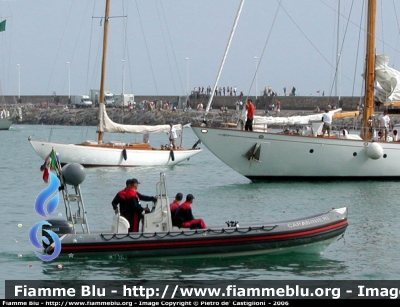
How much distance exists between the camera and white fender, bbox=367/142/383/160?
113 feet

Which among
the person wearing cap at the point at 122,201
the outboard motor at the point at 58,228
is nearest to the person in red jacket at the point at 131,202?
the person wearing cap at the point at 122,201

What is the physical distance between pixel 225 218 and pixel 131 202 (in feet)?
26.7

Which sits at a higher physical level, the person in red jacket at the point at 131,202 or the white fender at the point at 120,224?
the person in red jacket at the point at 131,202

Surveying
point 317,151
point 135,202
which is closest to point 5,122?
point 317,151

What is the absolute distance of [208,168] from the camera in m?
49.1

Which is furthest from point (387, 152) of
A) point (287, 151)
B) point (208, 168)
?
point (208, 168)

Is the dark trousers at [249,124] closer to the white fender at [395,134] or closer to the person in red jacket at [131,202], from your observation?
the white fender at [395,134]

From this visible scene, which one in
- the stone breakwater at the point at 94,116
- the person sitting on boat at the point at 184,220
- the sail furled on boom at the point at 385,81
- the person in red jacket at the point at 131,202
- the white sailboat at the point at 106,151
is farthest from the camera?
the stone breakwater at the point at 94,116

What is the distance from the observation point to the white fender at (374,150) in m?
34.5

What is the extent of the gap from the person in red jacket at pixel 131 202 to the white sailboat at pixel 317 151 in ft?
51.4

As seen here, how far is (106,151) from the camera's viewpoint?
43.7 m

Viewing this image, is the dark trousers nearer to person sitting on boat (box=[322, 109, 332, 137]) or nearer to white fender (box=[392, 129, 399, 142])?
person sitting on boat (box=[322, 109, 332, 137])

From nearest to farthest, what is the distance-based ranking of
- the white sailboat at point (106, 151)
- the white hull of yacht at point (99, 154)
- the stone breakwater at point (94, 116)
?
1. the white hull of yacht at point (99, 154)
2. the white sailboat at point (106, 151)
3. the stone breakwater at point (94, 116)

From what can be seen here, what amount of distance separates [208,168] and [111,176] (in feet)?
30.9
